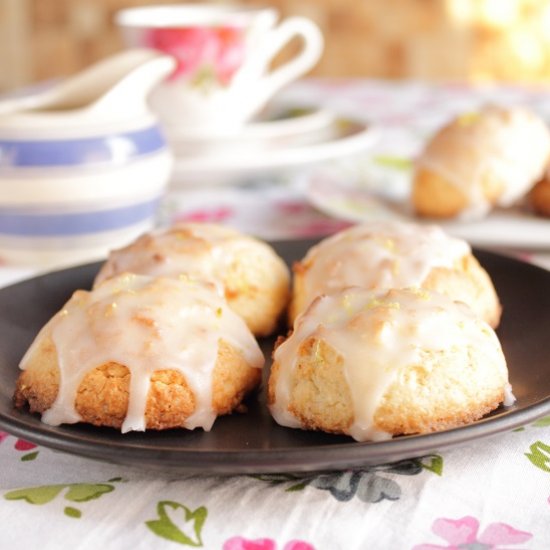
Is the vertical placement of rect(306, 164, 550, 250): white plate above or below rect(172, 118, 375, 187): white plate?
below

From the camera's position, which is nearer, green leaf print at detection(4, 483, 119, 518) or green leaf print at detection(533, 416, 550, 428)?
green leaf print at detection(4, 483, 119, 518)

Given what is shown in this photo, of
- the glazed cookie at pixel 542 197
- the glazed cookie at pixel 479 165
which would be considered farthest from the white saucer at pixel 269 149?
the glazed cookie at pixel 542 197

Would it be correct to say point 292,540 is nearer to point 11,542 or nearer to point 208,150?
point 11,542

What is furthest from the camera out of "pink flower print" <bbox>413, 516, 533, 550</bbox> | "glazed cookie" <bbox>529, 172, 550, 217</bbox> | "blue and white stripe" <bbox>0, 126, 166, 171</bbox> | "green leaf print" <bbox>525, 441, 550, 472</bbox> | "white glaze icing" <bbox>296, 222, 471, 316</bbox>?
"glazed cookie" <bbox>529, 172, 550, 217</bbox>

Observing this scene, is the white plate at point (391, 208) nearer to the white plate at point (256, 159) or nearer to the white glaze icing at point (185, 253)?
the white plate at point (256, 159)

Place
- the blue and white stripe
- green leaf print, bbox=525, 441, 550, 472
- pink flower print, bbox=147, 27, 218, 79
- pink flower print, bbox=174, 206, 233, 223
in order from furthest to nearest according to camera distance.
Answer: pink flower print, bbox=147, 27, 218, 79, pink flower print, bbox=174, 206, 233, 223, the blue and white stripe, green leaf print, bbox=525, 441, 550, 472

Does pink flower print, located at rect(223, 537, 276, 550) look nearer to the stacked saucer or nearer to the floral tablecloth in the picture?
the floral tablecloth

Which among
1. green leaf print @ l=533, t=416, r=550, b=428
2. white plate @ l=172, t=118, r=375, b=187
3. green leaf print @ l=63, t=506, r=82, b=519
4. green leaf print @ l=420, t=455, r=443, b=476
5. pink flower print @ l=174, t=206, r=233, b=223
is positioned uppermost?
white plate @ l=172, t=118, r=375, b=187

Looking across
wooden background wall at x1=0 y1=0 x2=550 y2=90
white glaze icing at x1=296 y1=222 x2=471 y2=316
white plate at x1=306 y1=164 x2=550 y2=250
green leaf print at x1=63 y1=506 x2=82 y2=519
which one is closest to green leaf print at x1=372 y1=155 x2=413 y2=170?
white plate at x1=306 y1=164 x2=550 y2=250
